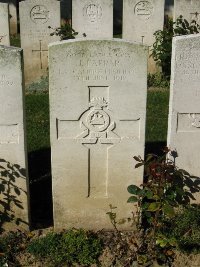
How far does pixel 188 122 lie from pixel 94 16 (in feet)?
19.2

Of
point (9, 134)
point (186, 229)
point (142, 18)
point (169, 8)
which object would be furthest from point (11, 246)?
point (169, 8)

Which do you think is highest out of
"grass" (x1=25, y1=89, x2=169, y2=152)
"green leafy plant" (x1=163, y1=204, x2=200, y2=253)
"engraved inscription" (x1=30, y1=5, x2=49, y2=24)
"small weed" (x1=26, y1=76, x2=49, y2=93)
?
"engraved inscription" (x1=30, y1=5, x2=49, y2=24)

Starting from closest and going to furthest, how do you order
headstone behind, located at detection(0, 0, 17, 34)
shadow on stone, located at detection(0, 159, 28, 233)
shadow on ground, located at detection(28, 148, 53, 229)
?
shadow on stone, located at detection(0, 159, 28, 233) < shadow on ground, located at detection(28, 148, 53, 229) < headstone behind, located at detection(0, 0, 17, 34)

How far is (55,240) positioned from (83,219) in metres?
0.45

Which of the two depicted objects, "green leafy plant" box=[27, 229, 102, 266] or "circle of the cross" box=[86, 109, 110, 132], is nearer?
"green leafy plant" box=[27, 229, 102, 266]

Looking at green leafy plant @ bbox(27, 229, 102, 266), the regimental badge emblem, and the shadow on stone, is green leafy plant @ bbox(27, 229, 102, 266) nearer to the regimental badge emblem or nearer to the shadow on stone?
the shadow on stone

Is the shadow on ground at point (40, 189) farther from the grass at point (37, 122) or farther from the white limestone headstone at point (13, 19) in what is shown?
the white limestone headstone at point (13, 19)

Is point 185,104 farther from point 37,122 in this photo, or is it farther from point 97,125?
point 37,122

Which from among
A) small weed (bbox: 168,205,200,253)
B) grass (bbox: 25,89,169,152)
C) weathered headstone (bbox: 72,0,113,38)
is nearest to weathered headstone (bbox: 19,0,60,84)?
weathered headstone (bbox: 72,0,113,38)

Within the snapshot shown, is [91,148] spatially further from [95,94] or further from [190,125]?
[190,125]

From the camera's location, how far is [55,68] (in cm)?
445

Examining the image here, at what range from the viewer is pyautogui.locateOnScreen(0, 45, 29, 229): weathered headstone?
14.5 feet

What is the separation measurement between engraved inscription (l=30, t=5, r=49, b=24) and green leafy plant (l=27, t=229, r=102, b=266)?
6489 mm

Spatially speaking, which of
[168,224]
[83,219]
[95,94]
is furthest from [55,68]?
[168,224]
